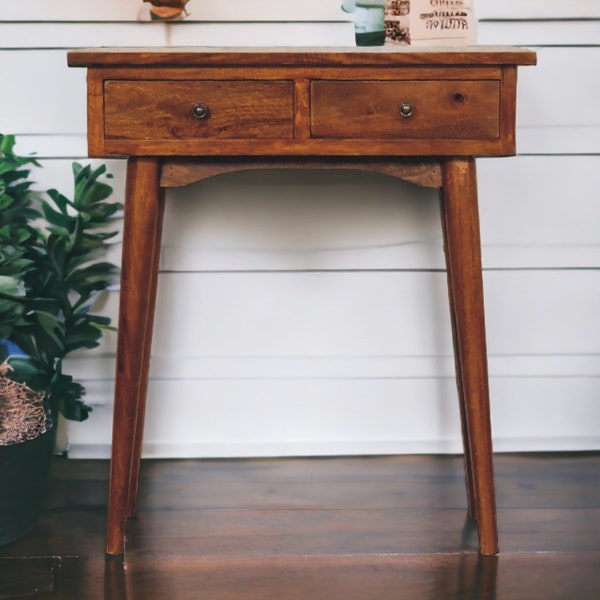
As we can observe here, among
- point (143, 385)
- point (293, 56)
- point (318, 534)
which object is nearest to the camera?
point (293, 56)

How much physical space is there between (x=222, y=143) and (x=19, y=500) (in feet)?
2.40

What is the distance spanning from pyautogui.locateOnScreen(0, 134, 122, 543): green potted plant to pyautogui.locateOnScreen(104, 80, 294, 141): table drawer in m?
0.37

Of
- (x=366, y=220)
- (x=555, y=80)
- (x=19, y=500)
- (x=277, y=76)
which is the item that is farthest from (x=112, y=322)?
(x=555, y=80)

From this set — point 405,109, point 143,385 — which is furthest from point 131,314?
point 405,109

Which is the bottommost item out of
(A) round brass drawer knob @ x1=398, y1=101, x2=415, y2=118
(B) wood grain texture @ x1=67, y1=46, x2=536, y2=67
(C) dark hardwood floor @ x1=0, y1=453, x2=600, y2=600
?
(C) dark hardwood floor @ x1=0, y1=453, x2=600, y2=600

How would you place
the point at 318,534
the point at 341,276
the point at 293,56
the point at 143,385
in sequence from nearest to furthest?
the point at 293,56 < the point at 318,534 < the point at 143,385 < the point at 341,276

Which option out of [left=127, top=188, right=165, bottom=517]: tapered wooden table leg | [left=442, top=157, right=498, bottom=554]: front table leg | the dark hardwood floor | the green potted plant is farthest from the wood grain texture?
the dark hardwood floor

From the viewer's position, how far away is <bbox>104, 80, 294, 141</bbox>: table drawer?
4.00ft

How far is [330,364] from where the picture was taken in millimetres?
1743

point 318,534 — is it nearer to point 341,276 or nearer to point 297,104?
point 341,276

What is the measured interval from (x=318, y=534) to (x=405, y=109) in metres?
0.74

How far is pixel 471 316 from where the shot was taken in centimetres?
128

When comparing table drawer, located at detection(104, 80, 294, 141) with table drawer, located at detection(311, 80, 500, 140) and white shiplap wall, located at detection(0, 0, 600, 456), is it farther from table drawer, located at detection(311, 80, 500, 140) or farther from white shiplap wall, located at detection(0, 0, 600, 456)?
white shiplap wall, located at detection(0, 0, 600, 456)

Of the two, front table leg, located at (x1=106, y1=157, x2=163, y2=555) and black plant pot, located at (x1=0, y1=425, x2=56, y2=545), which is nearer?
front table leg, located at (x1=106, y1=157, x2=163, y2=555)
